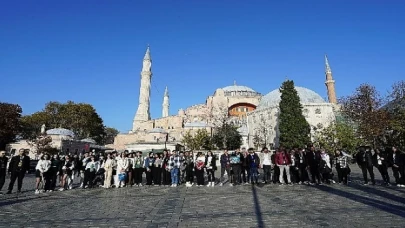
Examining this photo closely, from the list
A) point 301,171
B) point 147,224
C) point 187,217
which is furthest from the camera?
point 301,171

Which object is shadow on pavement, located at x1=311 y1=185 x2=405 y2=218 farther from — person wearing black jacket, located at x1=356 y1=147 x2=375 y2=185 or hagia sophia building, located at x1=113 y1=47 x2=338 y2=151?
hagia sophia building, located at x1=113 y1=47 x2=338 y2=151

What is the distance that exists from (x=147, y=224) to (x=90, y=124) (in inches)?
1933

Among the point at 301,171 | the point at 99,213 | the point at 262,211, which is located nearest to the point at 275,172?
the point at 301,171

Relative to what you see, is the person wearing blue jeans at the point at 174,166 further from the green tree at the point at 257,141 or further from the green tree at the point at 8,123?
the green tree at the point at 8,123

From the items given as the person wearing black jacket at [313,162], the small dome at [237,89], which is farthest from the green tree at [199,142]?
the small dome at [237,89]

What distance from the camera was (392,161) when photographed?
9930 millimetres

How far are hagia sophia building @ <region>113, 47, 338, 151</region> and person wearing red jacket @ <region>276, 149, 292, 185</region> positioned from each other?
19.7 meters

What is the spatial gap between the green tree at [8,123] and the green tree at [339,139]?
37510 mm

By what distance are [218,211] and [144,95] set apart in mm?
47459

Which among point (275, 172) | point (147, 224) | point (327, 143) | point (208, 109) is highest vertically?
point (208, 109)

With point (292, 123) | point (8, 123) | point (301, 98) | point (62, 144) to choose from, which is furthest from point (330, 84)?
point (8, 123)

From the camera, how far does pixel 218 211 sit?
19.9ft

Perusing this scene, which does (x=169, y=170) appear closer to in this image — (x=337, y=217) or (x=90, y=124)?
(x=337, y=217)

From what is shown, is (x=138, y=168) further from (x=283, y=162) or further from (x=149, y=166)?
(x=283, y=162)
